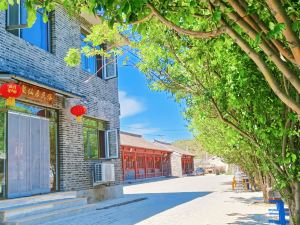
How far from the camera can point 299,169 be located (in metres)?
4.66

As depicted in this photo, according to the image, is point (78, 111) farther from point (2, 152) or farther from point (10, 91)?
point (10, 91)

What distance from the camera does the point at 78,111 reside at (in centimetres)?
1225

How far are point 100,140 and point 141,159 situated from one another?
25.5 m

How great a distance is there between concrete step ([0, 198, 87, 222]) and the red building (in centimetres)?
2290

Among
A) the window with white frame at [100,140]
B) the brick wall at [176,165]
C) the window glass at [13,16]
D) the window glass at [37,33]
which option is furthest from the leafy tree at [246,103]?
the brick wall at [176,165]

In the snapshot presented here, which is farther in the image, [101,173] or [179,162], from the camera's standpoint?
[179,162]

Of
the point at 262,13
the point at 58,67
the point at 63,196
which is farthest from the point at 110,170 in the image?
the point at 262,13

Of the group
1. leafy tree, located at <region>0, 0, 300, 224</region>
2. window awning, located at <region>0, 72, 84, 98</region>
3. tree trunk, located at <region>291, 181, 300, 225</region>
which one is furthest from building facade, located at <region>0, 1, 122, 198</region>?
tree trunk, located at <region>291, 181, 300, 225</region>

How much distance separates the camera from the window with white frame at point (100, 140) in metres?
14.0

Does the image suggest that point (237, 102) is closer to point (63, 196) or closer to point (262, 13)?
point (262, 13)

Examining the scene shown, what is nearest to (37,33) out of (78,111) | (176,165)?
(78,111)

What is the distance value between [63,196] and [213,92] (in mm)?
7578

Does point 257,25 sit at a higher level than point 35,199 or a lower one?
higher

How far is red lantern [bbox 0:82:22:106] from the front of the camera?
883cm
